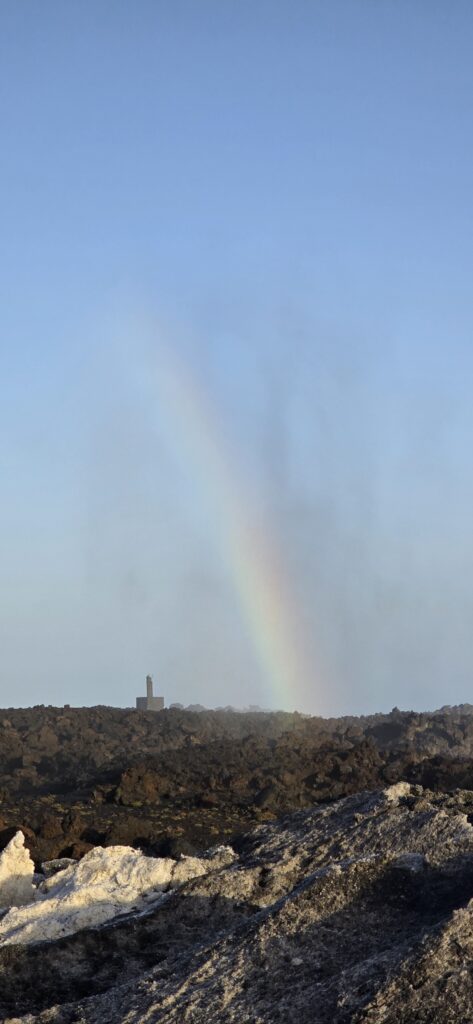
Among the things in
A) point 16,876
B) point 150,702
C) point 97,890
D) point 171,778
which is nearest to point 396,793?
point 97,890

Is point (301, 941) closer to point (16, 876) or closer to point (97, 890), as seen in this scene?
point (97, 890)

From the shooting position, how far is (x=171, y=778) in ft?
96.2

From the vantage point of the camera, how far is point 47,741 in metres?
42.0

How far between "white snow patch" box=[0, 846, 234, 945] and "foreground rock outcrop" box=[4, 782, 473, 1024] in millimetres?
318

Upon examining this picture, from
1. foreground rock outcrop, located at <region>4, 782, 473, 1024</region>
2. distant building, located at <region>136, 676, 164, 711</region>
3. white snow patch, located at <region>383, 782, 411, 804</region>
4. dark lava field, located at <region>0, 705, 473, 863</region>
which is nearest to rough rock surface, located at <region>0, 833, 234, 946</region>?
foreground rock outcrop, located at <region>4, 782, 473, 1024</region>

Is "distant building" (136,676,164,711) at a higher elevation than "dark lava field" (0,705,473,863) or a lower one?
higher

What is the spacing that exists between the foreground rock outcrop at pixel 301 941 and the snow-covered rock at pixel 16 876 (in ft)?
7.60

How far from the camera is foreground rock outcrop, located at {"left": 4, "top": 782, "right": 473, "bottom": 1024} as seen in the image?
9.38 m

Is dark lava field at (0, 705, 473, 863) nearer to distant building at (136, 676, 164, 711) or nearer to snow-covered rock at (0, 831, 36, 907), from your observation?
snow-covered rock at (0, 831, 36, 907)

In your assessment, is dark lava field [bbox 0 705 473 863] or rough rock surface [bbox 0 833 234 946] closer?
rough rock surface [bbox 0 833 234 946]

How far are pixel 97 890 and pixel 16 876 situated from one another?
1.84m

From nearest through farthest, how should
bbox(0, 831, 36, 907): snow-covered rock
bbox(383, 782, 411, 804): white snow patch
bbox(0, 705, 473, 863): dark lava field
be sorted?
bbox(383, 782, 411, 804): white snow patch, bbox(0, 831, 36, 907): snow-covered rock, bbox(0, 705, 473, 863): dark lava field

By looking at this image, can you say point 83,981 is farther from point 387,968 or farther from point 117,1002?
point 387,968

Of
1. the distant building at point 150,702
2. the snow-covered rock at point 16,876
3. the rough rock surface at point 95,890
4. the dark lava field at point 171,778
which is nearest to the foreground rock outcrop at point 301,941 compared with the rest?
the rough rock surface at point 95,890
